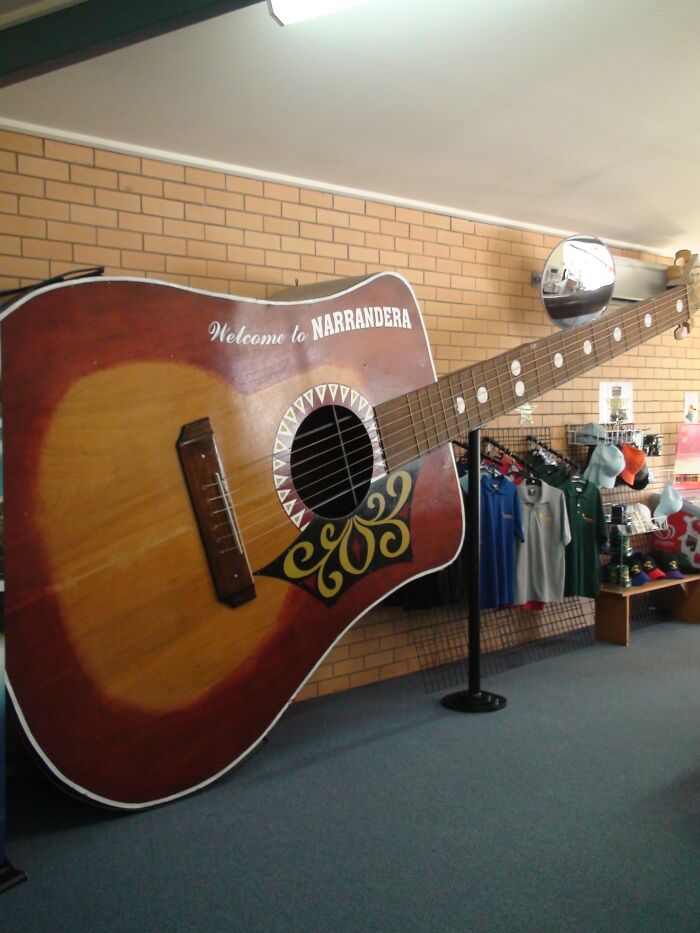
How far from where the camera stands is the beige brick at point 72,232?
9.37ft

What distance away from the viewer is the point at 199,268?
3.20m

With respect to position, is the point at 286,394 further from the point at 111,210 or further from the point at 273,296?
the point at 111,210

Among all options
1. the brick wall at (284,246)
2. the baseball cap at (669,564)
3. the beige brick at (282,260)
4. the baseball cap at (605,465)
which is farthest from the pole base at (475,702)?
the beige brick at (282,260)

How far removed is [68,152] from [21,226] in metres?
0.36

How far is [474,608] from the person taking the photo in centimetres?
329

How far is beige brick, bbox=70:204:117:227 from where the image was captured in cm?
290

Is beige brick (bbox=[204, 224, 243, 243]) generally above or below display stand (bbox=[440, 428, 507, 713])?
above

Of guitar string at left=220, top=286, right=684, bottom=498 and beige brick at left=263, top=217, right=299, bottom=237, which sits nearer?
guitar string at left=220, top=286, right=684, bottom=498

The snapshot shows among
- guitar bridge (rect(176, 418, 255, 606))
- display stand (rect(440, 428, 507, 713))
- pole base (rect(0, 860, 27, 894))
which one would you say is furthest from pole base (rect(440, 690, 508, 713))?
pole base (rect(0, 860, 27, 894))

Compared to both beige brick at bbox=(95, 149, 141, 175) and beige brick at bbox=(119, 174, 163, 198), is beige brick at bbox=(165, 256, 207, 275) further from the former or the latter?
beige brick at bbox=(95, 149, 141, 175)

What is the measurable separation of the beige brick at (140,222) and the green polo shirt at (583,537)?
8.30 ft

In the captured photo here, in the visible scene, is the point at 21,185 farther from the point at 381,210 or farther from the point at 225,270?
the point at 381,210

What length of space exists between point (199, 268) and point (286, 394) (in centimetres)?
105

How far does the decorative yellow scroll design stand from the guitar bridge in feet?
0.62
